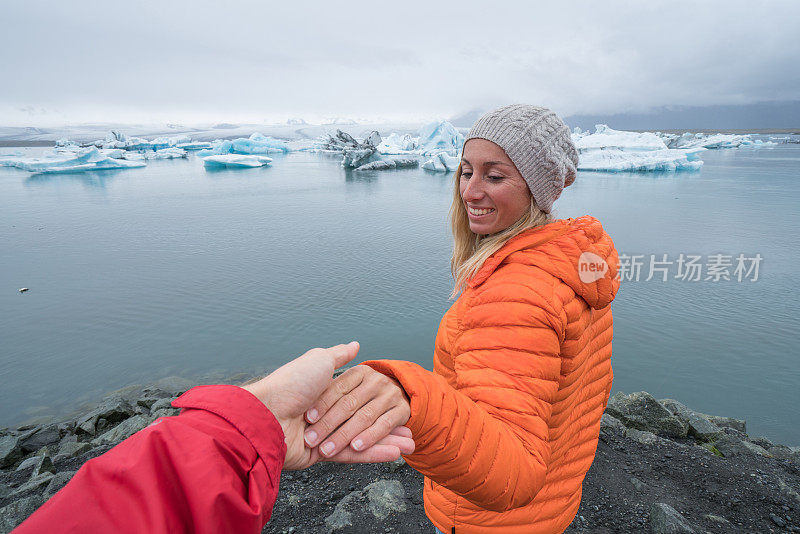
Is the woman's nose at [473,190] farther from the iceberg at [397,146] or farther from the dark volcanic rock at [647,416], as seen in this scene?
the iceberg at [397,146]

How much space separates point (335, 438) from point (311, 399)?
9 centimetres

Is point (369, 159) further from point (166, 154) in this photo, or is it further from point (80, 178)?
point (166, 154)

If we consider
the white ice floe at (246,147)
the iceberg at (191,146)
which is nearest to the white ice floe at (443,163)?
the white ice floe at (246,147)

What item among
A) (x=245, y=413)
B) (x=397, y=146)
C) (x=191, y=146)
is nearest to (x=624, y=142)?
(x=397, y=146)

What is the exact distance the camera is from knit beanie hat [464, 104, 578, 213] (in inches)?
55.1

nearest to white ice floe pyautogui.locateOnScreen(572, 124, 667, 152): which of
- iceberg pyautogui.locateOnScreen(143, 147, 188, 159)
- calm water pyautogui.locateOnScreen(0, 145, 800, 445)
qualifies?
calm water pyautogui.locateOnScreen(0, 145, 800, 445)

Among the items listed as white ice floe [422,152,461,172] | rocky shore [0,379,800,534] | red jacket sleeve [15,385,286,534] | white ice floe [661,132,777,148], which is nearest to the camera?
red jacket sleeve [15,385,286,534]

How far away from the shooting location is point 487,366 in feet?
3.34

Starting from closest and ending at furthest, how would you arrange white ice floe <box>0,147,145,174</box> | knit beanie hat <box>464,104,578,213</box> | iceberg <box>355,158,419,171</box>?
knit beanie hat <box>464,104,578,213</box>, white ice floe <box>0,147,145,174</box>, iceberg <box>355,158,419,171</box>

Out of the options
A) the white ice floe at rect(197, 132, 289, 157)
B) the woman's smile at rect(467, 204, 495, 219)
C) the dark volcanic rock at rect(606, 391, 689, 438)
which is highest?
the white ice floe at rect(197, 132, 289, 157)

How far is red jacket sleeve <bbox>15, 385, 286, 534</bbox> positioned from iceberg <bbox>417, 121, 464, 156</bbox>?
3890 cm

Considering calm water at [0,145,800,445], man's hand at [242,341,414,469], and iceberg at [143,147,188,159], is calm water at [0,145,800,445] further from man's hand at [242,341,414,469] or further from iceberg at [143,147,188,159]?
iceberg at [143,147,188,159]

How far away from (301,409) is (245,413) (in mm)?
146

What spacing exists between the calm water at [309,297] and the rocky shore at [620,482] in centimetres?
122
